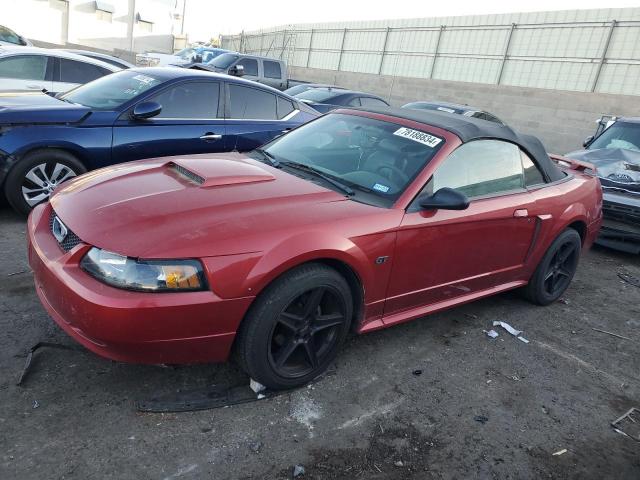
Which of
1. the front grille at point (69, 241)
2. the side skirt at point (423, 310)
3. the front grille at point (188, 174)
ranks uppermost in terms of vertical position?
the front grille at point (188, 174)

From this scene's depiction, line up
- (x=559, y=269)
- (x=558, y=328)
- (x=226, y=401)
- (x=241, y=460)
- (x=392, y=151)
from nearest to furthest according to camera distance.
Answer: (x=241, y=460), (x=226, y=401), (x=392, y=151), (x=558, y=328), (x=559, y=269)

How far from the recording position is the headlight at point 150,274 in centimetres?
231

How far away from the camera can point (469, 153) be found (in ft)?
11.4

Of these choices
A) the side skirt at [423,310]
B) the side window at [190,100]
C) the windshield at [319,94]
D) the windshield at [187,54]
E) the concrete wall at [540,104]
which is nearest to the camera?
the side skirt at [423,310]

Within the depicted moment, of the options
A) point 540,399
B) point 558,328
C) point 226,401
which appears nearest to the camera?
point 226,401

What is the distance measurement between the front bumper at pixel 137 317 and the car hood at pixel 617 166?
18.7 ft

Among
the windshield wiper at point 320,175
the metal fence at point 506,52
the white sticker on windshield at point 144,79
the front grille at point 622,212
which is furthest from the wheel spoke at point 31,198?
the metal fence at point 506,52

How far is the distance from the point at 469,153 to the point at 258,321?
1931mm

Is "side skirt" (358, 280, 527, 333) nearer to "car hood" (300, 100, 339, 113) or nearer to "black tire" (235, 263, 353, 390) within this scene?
"black tire" (235, 263, 353, 390)

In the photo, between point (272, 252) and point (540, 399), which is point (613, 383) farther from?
point (272, 252)

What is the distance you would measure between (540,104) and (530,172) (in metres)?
12.5

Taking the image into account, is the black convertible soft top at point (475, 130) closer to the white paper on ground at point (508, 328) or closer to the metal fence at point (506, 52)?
the white paper on ground at point (508, 328)

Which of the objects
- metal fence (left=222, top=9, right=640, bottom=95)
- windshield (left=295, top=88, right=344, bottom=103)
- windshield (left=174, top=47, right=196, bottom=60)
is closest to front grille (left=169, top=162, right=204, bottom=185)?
windshield (left=295, top=88, right=344, bottom=103)

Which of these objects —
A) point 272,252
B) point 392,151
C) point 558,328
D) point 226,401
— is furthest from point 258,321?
point 558,328
